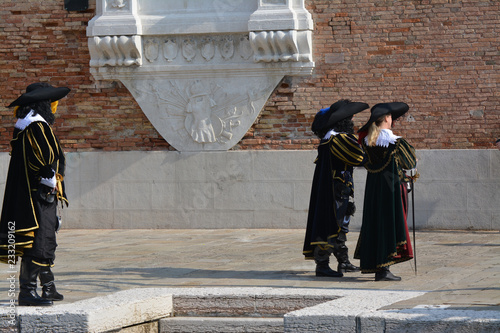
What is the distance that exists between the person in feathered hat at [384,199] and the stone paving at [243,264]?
229 millimetres

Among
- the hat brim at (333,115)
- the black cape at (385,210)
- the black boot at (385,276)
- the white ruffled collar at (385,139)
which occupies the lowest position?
the black boot at (385,276)

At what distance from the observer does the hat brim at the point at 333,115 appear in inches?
326

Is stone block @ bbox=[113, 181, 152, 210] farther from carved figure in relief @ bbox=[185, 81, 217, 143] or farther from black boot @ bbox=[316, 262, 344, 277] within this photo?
black boot @ bbox=[316, 262, 344, 277]

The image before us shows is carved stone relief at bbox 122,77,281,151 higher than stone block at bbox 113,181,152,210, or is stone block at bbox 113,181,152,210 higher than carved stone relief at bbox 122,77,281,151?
carved stone relief at bbox 122,77,281,151

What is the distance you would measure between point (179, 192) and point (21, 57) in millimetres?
3165

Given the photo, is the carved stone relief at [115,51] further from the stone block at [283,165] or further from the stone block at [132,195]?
the stone block at [283,165]

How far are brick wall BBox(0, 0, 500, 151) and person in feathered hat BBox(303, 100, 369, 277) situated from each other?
4031 mm

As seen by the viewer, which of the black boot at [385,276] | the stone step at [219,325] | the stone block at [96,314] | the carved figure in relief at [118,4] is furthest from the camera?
the carved figure in relief at [118,4]

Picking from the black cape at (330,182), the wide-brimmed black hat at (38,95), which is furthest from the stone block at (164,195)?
the wide-brimmed black hat at (38,95)

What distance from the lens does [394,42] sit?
12.3m

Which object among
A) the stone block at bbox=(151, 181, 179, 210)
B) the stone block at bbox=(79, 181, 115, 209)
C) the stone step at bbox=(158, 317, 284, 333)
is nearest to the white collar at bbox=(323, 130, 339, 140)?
the stone step at bbox=(158, 317, 284, 333)

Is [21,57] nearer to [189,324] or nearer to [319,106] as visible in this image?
[319,106]

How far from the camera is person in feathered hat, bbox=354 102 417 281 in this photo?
310 inches

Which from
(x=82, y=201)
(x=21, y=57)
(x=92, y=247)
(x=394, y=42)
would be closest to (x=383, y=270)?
(x=92, y=247)
